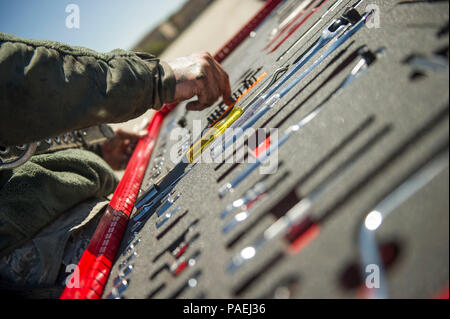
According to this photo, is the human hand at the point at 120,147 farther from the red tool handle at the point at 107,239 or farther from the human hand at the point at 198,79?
the human hand at the point at 198,79

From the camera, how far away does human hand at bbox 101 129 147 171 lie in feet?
5.92

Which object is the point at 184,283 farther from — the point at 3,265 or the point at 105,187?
the point at 105,187

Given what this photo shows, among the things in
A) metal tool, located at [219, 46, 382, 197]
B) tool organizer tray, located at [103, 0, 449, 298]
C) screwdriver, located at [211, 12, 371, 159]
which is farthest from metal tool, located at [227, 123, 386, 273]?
screwdriver, located at [211, 12, 371, 159]

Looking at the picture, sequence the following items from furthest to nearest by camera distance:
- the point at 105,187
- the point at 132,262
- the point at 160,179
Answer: the point at 105,187
the point at 160,179
the point at 132,262

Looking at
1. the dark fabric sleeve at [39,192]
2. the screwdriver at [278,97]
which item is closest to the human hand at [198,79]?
the screwdriver at [278,97]

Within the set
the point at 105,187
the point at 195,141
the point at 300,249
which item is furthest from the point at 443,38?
the point at 105,187

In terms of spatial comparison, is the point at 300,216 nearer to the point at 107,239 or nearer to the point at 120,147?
the point at 107,239

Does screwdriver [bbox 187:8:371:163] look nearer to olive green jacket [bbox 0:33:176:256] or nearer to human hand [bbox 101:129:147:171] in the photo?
olive green jacket [bbox 0:33:176:256]

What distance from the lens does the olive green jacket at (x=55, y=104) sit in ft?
2.32

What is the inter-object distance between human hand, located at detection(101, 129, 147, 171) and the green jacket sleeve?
89cm

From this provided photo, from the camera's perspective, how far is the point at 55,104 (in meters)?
0.75

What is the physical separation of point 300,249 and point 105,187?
100cm

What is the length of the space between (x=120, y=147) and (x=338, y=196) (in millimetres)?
1688

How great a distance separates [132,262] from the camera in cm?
72
